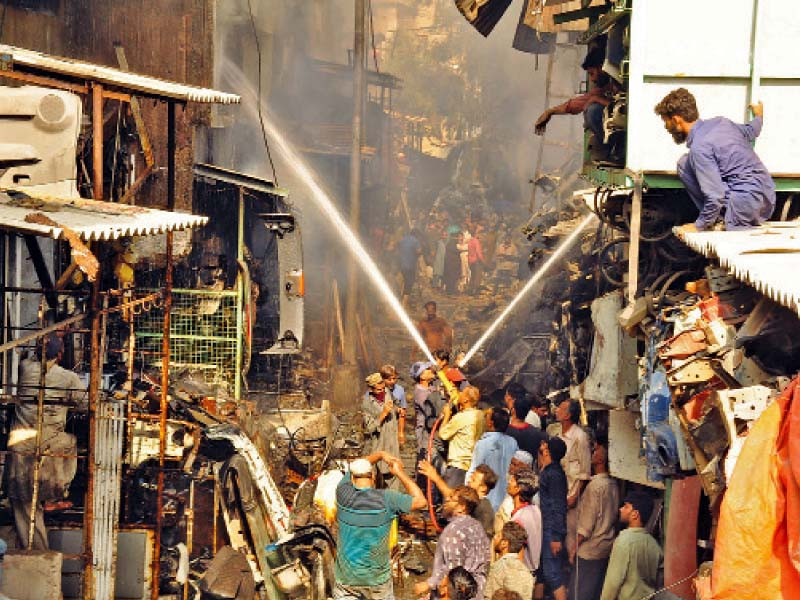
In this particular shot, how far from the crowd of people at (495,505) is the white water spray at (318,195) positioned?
9381mm

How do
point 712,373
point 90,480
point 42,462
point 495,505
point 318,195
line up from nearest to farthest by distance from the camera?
point 712,373, point 90,480, point 42,462, point 495,505, point 318,195

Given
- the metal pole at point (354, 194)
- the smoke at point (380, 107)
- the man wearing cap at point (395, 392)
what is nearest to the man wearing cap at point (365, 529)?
the man wearing cap at point (395, 392)

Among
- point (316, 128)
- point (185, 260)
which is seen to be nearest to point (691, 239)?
point (185, 260)

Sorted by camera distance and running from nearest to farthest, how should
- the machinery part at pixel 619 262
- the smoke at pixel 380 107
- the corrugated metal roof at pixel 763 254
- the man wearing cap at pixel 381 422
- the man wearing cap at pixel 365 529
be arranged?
the corrugated metal roof at pixel 763 254, the man wearing cap at pixel 365 529, the machinery part at pixel 619 262, the man wearing cap at pixel 381 422, the smoke at pixel 380 107

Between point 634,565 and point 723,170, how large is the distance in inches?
128

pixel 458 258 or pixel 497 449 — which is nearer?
pixel 497 449

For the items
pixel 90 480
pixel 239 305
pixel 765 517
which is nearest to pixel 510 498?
pixel 90 480

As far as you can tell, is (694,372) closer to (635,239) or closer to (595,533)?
(635,239)

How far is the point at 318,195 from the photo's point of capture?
3114cm

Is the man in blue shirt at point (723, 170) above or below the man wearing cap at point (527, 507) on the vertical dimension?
above

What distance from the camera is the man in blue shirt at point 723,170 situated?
897cm

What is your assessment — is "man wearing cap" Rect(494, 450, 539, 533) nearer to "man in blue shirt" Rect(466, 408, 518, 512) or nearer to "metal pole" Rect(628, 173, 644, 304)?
"man in blue shirt" Rect(466, 408, 518, 512)

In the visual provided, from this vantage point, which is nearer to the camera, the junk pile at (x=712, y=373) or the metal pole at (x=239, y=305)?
the junk pile at (x=712, y=373)

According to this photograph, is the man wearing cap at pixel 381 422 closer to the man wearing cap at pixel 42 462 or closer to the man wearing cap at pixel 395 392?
the man wearing cap at pixel 395 392
